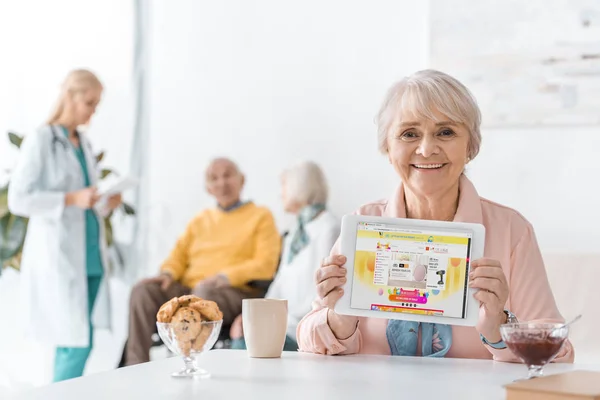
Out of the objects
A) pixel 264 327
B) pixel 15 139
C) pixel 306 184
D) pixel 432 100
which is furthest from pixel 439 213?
pixel 15 139

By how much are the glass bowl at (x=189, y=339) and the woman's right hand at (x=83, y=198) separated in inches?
95.2

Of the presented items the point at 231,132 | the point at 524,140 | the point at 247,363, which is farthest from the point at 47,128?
the point at 247,363

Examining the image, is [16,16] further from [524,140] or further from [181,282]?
[524,140]

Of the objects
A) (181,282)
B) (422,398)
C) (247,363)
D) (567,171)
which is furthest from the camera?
(181,282)

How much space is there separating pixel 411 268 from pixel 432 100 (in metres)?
0.40

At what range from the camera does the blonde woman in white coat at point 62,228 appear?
3.77m

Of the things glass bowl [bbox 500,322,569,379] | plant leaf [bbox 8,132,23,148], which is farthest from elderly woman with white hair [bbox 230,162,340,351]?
glass bowl [bbox 500,322,569,379]

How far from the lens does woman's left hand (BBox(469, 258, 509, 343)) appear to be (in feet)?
4.92

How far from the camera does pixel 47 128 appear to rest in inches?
151

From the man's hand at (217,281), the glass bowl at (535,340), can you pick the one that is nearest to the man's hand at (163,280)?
the man's hand at (217,281)

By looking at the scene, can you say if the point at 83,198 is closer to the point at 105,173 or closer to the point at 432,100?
the point at 105,173

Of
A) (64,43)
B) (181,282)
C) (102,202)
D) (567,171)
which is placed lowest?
(181,282)

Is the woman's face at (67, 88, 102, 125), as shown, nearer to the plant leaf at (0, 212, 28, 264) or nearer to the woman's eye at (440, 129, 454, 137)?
the plant leaf at (0, 212, 28, 264)

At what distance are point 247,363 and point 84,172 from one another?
263 centimetres
